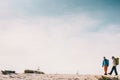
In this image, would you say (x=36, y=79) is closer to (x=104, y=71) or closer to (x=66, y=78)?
(x=66, y=78)

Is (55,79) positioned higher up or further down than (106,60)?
further down

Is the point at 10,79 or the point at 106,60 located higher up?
the point at 106,60

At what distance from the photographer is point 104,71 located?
29.0m

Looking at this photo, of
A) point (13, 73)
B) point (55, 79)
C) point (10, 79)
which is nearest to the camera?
point (10, 79)

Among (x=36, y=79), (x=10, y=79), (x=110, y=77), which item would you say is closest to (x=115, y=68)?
(x=110, y=77)

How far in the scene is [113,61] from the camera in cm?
2905

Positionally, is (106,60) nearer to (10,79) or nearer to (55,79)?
(55,79)

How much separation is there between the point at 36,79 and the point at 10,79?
1.98 m

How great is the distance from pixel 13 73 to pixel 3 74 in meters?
1.16

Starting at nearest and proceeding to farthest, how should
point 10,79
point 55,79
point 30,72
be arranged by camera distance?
point 10,79 → point 55,79 → point 30,72

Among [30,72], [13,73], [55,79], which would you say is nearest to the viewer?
[55,79]

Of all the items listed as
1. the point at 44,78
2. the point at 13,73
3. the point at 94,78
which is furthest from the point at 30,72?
the point at 94,78

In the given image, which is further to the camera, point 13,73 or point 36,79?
point 13,73

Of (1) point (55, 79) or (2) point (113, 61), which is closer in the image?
(1) point (55, 79)
